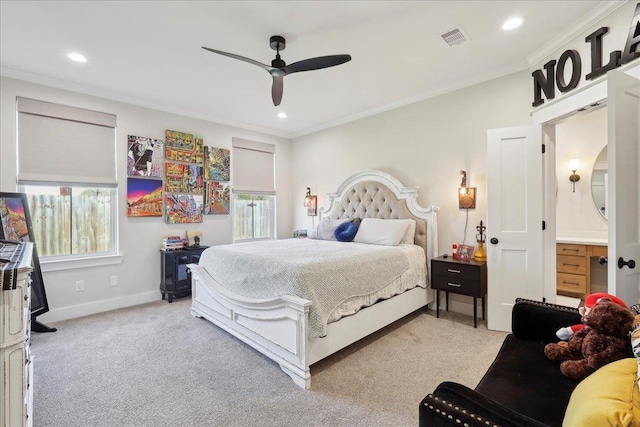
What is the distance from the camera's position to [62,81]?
3.46 meters

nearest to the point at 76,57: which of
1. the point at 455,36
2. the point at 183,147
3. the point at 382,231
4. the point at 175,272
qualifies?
the point at 183,147

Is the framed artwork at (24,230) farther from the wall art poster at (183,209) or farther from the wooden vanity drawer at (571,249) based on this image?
the wooden vanity drawer at (571,249)

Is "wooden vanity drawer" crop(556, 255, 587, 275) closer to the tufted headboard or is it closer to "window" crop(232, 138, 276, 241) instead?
the tufted headboard

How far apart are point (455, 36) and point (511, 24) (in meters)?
0.42

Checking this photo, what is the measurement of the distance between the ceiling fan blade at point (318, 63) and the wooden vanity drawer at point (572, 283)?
404 centimetres

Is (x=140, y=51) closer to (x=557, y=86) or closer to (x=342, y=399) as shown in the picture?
(x=342, y=399)

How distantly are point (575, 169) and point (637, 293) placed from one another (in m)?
3.04

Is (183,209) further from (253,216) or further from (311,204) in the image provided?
(311,204)

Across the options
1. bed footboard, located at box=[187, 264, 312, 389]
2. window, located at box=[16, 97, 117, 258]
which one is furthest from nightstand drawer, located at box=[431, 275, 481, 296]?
window, located at box=[16, 97, 117, 258]

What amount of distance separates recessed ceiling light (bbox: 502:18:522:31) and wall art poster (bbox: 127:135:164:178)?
13.8 feet

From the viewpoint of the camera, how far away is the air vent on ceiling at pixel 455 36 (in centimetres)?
253

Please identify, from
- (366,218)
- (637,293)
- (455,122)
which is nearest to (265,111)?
(366,218)

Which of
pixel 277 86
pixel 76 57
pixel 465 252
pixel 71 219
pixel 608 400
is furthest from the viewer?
pixel 71 219

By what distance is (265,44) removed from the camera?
2.73m
